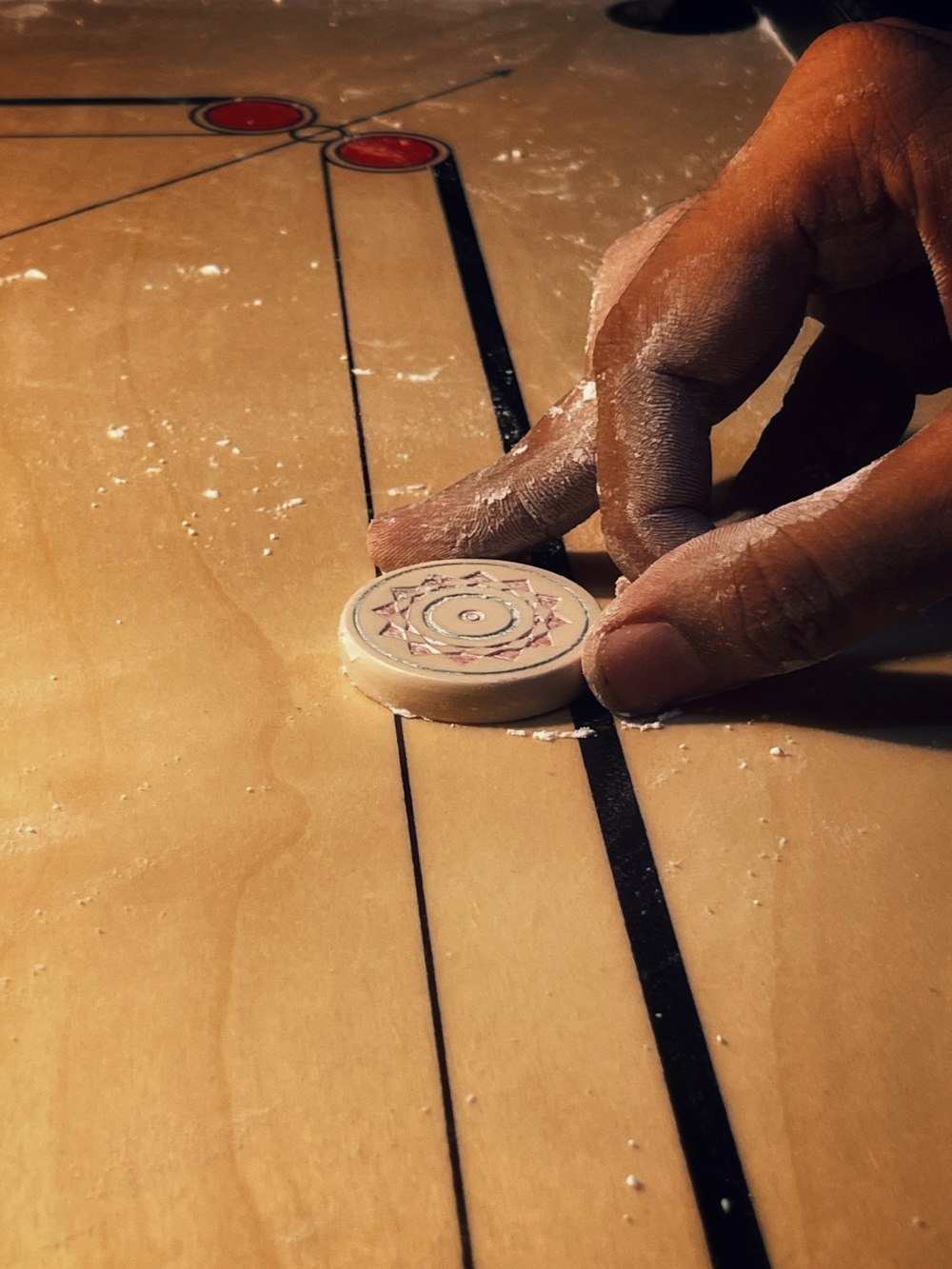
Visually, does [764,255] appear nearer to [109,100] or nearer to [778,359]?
[778,359]

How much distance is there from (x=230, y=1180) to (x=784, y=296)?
0.78m

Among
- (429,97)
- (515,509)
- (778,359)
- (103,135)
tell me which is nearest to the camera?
(778,359)

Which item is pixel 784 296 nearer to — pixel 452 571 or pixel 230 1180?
pixel 452 571

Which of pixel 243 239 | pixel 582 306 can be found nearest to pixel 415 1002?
pixel 582 306

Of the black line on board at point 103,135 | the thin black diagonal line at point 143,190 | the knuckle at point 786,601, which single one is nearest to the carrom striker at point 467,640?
the knuckle at point 786,601

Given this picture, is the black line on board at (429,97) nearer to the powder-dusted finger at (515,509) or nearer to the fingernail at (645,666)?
the powder-dusted finger at (515,509)

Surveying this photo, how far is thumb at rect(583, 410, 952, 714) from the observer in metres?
1.04

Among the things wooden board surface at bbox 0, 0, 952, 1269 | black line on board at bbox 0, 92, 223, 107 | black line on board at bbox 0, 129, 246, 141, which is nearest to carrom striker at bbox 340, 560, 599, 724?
wooden board surface at bbox 0, 0, 952, 1269

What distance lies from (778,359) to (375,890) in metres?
0.58

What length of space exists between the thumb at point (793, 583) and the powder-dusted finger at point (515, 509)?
0.26 m

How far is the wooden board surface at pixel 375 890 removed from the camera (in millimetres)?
812

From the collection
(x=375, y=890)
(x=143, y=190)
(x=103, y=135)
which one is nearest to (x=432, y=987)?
(x=375, y=890)

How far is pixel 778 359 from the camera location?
123cm

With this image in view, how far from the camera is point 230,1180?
2.66ft
